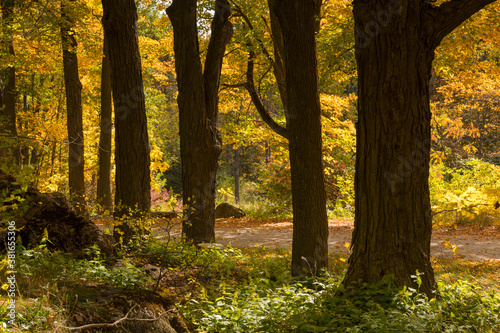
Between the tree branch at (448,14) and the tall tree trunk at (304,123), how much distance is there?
6.51 feet

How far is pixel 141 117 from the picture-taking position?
21.9 feet

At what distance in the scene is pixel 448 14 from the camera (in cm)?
395

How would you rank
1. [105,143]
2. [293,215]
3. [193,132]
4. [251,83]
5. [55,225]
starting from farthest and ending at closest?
[105,143]
[251,83]
[193,132]
[293,215]
[55,225]

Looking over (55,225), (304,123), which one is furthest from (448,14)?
(55,225)

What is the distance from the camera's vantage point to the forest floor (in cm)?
1005

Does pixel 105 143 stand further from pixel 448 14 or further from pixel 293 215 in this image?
pixel 448 14

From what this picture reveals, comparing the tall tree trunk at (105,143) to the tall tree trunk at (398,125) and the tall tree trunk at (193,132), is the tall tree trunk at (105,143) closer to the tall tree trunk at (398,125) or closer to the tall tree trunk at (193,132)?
the tall tree trunk at (193,132)

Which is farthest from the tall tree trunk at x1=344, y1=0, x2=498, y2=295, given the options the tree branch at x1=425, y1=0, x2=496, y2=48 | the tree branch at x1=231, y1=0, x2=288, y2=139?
the tree branch at x1=231, y1=0, x2=288, y2=139

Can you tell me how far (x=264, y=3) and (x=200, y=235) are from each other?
24.4 ft

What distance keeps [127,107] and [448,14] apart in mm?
4503

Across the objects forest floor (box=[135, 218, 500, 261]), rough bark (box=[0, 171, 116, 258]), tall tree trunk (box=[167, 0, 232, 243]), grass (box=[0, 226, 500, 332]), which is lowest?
forest floor (box=[135, 218, 500, 261])

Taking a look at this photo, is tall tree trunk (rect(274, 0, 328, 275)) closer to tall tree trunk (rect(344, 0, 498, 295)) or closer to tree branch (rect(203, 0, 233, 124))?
tall tree trunk (rect(344, 0, 498, 295))

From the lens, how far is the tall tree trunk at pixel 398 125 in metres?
3.99

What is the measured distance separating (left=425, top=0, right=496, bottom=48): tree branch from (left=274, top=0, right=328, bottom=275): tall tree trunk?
6.51 feet
